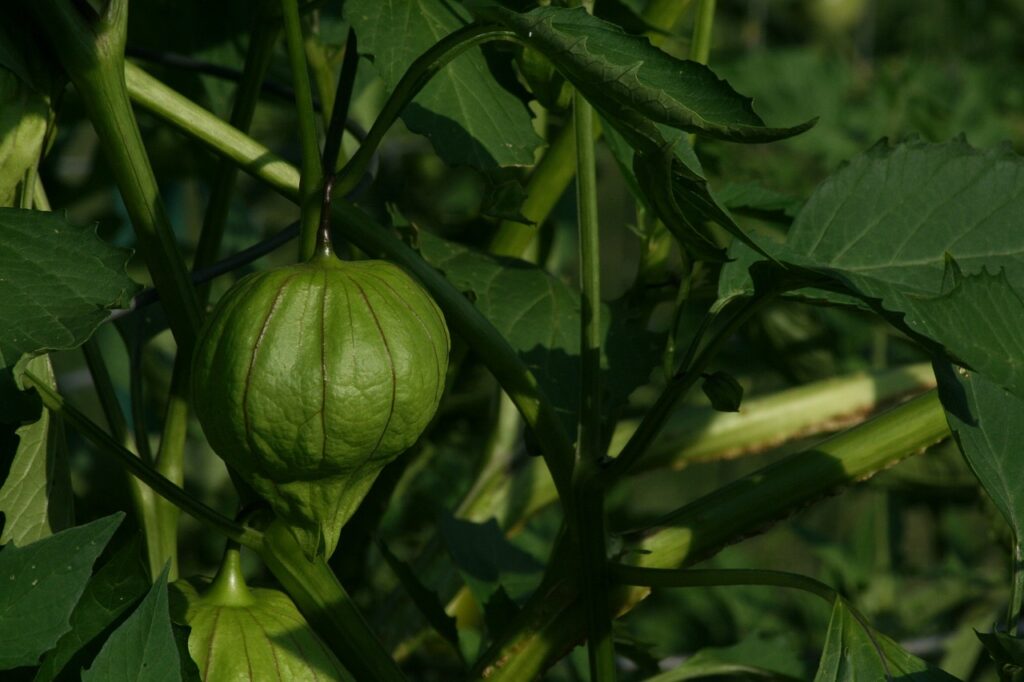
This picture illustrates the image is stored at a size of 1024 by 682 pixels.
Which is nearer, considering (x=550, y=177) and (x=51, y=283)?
(x=51, y=283)

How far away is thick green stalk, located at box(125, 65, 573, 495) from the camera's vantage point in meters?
0.43

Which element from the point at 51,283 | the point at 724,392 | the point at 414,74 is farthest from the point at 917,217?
the point at 51,283

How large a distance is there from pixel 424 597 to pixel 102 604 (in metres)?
0.22

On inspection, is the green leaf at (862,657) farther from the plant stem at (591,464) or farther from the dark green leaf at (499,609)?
the dark green leaf at (499,609)

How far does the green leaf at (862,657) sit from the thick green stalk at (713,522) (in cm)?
6

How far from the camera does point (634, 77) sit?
33 centimetres

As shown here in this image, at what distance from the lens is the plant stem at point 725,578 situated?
0.41 meters

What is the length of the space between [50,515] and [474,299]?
191mm

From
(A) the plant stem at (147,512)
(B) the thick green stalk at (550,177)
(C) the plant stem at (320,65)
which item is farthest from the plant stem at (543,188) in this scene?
(A) the plant stem at (147,512)

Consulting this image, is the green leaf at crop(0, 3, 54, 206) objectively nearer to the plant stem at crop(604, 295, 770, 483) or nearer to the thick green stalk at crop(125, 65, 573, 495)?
the thick green stalk at crop(125, 65, 573, 495)

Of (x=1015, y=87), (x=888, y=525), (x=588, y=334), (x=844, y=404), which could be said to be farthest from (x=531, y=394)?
(x=1015, y=87)

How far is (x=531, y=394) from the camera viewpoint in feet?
1.41

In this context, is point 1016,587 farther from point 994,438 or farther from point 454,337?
point 454,337

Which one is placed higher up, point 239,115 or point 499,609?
point 239,115
